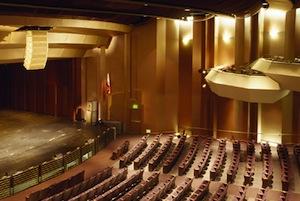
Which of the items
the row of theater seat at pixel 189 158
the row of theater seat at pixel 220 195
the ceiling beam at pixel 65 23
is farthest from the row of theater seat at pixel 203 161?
the ceiling beam at pixel 65 23

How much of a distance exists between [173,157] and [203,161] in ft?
3.68

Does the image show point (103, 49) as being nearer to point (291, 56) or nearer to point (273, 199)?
point (291, 56)

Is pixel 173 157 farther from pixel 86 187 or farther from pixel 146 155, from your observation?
pixel 86 187

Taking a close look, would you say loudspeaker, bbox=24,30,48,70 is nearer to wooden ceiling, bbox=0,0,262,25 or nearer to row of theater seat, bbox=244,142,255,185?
wooden ceiling, bbox=0,0,262,25

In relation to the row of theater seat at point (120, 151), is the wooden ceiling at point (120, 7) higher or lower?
higher

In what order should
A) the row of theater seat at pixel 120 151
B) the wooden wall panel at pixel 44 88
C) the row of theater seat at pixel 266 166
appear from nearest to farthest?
the row of theater seat at pixel 266 166 → the row of theater seat at pixel 120 151 → the wooden wall panel at pixel 44 88

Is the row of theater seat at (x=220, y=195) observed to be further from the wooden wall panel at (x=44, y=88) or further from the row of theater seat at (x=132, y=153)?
the wooden wall panel at (x=44, y=88)

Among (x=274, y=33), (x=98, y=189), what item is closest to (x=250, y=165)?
→ (x=98, y=189)

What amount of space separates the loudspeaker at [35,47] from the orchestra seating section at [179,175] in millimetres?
4251

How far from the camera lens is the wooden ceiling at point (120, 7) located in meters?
12.0

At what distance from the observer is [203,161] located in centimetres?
1505

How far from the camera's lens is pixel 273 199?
12422mm

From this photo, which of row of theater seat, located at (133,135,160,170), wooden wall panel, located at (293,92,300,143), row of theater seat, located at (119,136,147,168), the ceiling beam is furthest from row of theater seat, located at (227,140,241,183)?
the ceiling beam

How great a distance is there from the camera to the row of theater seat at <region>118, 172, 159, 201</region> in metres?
11.3
